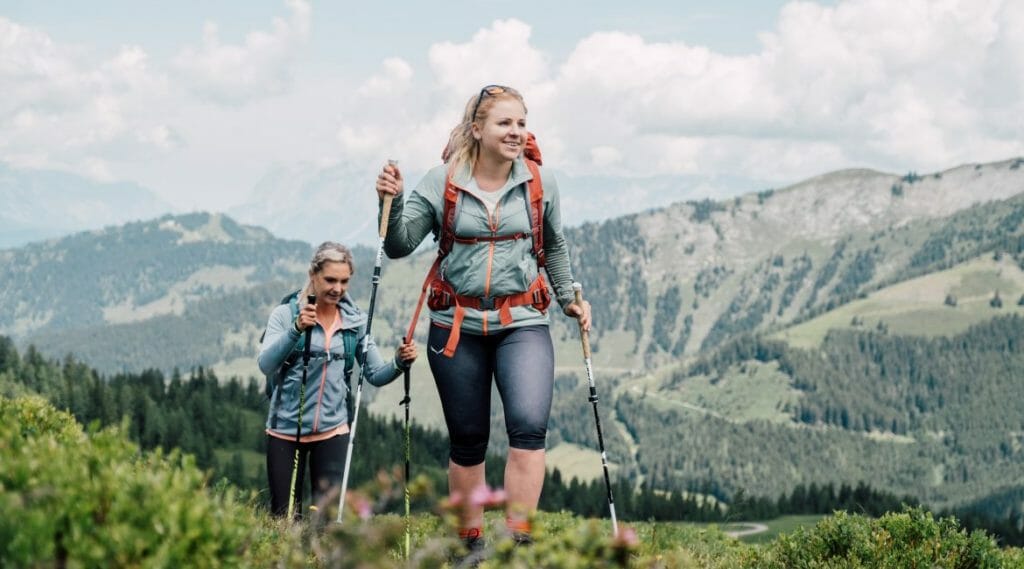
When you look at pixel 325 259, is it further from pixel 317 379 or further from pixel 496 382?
pixel 496 382

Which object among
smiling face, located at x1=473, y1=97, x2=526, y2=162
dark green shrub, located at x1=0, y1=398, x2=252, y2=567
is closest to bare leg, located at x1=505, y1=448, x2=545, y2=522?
smiling face, located at x1=473, y1=97, x2=526, y2=162

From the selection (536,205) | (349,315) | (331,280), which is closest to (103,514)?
(536,205)

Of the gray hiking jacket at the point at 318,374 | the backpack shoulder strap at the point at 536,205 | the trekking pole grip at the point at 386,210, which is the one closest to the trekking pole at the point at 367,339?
the trekking pole grip at the point at 386,210

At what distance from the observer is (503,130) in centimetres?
876

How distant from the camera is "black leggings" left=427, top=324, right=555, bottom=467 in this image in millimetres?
8672

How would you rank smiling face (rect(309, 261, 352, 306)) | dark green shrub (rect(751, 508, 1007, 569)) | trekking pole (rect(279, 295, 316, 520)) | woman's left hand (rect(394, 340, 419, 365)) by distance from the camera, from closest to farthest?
woman's left hand (rect(394, 340, 419, 365))
dark green shrub (rect(751, 508, 1007, 569))
trekking pole (rect(279, 295, 316, 520))
smiling face (rect(309, 261, 352, 306))

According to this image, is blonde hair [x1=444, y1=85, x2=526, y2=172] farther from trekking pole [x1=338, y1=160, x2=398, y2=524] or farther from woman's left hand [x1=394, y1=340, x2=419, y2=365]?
woman's left hand [x1=394, y1=340, x2=419, y2=365]

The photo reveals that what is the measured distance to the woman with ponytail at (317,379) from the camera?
1081cm

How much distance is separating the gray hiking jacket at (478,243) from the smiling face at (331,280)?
5.50ft

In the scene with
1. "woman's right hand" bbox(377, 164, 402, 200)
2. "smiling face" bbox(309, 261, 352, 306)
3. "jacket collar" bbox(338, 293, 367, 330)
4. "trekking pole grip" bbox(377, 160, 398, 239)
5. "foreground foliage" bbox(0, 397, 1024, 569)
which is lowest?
"foreground foliage" bbox(0, 397, 1024, 569)

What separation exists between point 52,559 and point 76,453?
814 mm

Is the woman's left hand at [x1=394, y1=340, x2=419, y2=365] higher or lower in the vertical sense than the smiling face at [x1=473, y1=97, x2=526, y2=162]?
lower

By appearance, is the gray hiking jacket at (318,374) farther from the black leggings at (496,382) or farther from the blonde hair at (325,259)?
the black leggings at (496,382)

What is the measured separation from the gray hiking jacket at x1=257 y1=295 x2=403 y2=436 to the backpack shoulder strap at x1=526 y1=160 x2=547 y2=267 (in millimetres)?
2689
